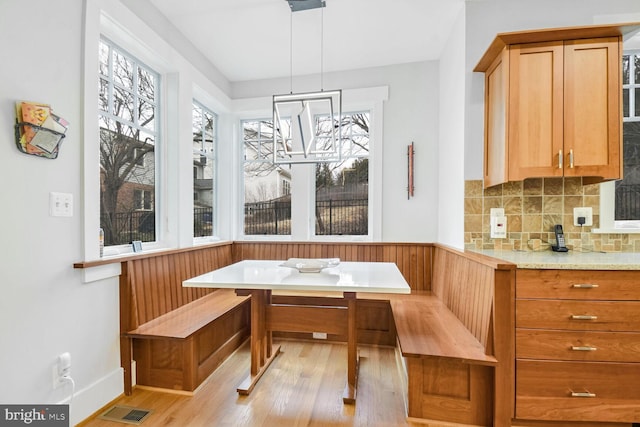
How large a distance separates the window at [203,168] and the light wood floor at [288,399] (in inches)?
58.8

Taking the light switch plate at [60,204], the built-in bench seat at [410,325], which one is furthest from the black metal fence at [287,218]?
the light switch plate at [60,204]

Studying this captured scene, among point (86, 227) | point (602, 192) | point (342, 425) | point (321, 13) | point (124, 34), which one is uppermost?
point (321, 13)

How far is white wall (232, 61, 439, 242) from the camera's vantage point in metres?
3.03

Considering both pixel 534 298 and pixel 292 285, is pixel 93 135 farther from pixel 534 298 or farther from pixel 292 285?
pixel 534 298

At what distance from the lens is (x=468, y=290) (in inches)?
77.6

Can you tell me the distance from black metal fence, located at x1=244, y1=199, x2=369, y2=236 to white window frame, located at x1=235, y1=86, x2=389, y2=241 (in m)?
0.06

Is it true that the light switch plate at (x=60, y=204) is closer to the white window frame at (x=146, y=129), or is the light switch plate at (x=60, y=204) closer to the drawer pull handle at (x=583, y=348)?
the white window frame at (x=146, y=129)

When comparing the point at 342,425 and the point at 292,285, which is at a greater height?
the point at 292,285

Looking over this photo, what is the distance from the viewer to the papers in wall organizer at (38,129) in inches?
54.9

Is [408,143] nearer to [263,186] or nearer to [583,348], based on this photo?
[263,186]

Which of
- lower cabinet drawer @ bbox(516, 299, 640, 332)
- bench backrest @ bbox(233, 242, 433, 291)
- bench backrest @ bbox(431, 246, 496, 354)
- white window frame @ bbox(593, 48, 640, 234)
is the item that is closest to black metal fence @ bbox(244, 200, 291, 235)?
bench backrest @ bbox(233, 242, 433, 291)

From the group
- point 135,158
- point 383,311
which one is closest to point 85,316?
point 135,158

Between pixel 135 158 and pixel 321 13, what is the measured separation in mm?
1899

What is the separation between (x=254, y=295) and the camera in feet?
6.79
